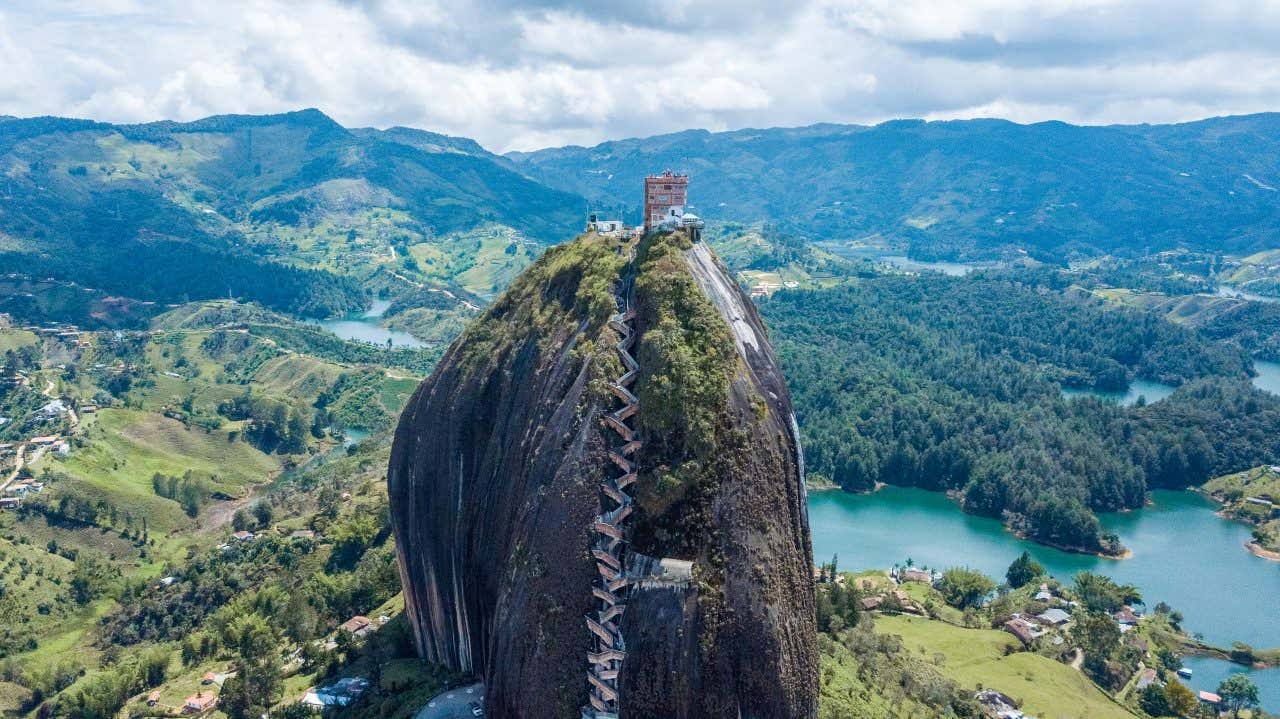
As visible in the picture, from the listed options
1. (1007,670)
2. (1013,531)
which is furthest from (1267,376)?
(1007,670)

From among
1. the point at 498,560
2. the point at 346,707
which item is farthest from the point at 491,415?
the point at 346,707

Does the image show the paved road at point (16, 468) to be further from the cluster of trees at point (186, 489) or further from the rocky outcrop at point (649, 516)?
the rocky outcrop at point (649, 516)

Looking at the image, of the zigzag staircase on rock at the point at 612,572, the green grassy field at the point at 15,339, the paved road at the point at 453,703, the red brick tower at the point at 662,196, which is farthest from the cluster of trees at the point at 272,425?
the zigzag staircase on rock at the point at 612,572

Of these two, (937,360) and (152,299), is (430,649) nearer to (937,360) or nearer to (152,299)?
(937,360)

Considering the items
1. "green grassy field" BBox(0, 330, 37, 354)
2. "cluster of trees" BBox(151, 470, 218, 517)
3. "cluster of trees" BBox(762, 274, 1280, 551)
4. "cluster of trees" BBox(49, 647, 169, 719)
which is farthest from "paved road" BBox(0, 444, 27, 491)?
"cluster of trees" BBox(762, 274, 1280, 551)

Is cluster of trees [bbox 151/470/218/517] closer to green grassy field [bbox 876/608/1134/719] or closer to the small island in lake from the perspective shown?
green grassy field [bbox 876/608/1134/719]

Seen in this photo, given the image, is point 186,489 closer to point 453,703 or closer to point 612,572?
point 453,703
